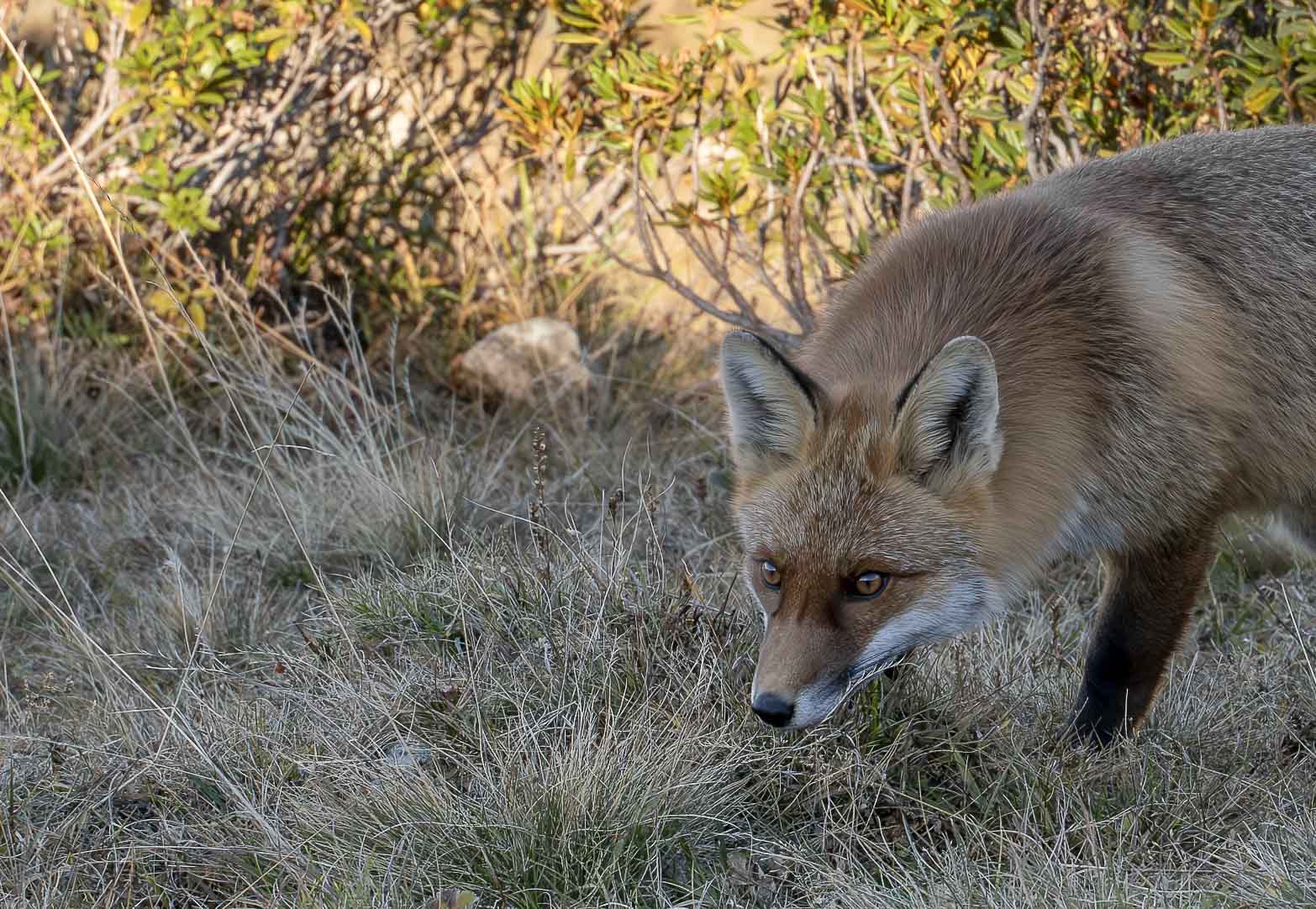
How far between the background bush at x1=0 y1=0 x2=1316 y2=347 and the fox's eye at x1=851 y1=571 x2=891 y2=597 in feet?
7.25

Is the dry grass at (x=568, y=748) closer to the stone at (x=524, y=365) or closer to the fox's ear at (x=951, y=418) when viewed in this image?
the fox's ear at (x=951, y=418)

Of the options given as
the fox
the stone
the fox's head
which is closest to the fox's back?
the fox

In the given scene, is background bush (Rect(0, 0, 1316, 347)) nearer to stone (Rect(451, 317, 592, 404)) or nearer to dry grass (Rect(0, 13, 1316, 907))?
stone (Rect(451, 317, 592, 404))

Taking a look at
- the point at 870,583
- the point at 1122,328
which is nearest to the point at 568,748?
the point at 870,583

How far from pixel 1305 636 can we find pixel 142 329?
4737 mm

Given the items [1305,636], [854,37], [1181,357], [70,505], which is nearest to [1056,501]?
[1181,357]

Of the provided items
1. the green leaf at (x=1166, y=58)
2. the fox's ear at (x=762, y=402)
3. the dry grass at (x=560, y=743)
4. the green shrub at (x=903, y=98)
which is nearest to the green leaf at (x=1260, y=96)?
the green shrub at (x=903, y=98)

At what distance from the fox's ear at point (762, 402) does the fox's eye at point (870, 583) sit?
325 mm

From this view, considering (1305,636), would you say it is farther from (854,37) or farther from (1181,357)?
(854,37)

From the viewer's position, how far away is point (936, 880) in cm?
241

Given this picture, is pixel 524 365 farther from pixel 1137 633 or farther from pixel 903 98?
pixel 1137 633

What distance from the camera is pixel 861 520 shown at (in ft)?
8.35

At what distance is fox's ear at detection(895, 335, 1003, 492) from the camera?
2410 millimetres

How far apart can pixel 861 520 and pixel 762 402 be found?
0.34 m
